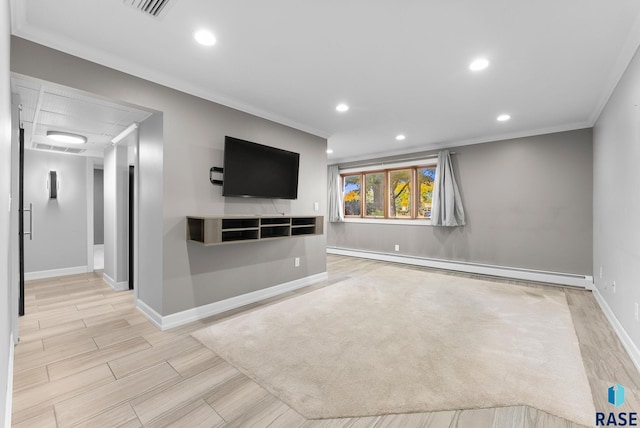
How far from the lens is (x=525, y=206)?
15.4 feet

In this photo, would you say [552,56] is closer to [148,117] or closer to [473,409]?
[473,409]

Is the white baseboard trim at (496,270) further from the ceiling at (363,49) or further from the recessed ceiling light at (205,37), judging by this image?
the recessed ceiling light at (205,37)

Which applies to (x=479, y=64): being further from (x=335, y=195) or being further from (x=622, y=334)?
(x=335, y=195)

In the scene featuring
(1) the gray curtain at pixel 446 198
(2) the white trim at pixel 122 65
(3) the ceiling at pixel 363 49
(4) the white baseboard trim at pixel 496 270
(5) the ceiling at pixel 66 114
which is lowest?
(4) the white baseboard trim at pixel 496 270

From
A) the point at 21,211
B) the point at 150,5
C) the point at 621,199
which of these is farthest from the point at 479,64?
the point at 21,211

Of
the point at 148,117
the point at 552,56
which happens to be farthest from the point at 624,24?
the point at 148,117

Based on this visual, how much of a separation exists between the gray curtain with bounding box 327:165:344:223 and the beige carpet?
11.5 feet

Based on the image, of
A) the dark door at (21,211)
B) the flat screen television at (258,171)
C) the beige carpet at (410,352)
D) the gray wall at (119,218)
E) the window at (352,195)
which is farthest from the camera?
the window at (352,195)

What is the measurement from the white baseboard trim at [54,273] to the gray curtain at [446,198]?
657 centimetres

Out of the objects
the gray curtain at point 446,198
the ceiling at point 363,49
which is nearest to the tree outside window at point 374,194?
the gray curtain at point 446,198

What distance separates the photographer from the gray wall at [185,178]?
7.88 ft

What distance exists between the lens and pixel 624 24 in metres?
1.99

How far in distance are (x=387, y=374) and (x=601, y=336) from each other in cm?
220

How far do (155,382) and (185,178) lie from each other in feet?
5.98
